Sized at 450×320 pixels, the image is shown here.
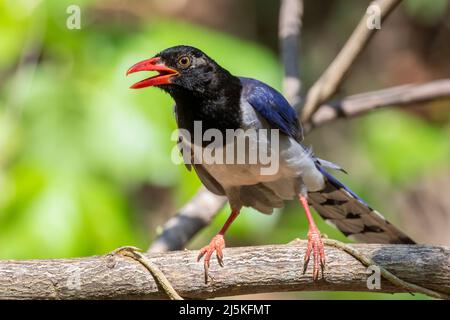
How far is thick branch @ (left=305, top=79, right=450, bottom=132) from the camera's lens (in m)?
4.64

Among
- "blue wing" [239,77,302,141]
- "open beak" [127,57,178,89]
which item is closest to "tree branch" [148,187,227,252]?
"blue wing" [239,77,302,141]

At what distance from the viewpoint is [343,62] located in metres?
4.21

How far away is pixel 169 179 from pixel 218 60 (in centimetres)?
75

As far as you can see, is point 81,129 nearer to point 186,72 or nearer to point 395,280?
point 186,72

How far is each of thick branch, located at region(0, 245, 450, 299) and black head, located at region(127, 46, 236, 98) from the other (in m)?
0.98

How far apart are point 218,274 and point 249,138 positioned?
34.0 inches

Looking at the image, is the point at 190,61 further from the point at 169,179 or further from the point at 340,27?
the point at 340,27

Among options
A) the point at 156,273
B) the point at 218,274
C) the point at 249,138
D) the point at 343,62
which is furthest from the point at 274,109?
the point at 156,273

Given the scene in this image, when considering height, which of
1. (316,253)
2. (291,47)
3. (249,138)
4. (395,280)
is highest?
(291,47)

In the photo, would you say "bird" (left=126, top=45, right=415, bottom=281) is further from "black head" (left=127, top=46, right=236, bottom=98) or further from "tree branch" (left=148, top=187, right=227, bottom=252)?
"tree branch" (left=148, top=187, right=227, bottom=252)

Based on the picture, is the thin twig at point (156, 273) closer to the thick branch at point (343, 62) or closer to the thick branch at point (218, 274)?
the thick branch at point (218, 274)

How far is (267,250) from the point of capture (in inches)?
133

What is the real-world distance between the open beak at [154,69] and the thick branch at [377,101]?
105 centimetres

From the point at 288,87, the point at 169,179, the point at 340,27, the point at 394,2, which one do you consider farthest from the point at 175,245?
the point at 340,27
